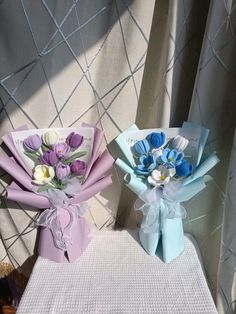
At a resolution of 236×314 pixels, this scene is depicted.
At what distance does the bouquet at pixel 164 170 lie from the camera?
75 centimetres

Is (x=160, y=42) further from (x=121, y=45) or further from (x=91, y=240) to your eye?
(x=91, y=240)

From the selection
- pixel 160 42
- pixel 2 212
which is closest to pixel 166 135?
pixel 160 42

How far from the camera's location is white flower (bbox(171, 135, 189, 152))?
0.75 metres

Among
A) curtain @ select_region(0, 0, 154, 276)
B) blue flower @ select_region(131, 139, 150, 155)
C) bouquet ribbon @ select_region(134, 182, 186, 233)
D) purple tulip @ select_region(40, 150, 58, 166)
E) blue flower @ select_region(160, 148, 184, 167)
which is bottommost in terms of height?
bouquet ribbon @ select_region(134, 182, 186, 233)

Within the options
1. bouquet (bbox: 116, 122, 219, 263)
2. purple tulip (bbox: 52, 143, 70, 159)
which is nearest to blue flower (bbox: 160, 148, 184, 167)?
bouquet (bbox: 116, 122, 219, 263)

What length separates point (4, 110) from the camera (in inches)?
29.1

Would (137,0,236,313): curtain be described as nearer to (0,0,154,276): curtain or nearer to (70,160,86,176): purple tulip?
(0,0,154,276): curtain

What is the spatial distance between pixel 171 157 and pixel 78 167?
22 centimetres

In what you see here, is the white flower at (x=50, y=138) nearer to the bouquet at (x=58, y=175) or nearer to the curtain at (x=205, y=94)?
the bouquet at (x=58, y=175)

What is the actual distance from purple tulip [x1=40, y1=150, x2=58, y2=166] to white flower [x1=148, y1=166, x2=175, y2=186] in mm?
226

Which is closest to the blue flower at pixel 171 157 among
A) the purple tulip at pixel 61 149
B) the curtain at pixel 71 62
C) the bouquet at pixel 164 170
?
the bouquet at pixel 164 170

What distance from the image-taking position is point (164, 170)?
0.75 meters

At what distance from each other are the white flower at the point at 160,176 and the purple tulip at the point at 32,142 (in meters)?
0.27

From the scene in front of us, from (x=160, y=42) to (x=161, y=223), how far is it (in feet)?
1.47
